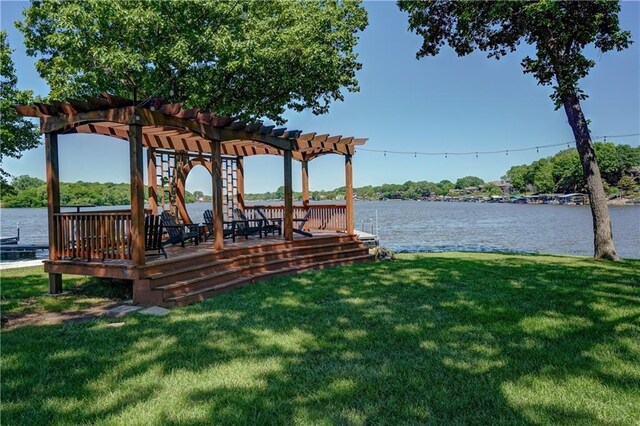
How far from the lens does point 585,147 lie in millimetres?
10531

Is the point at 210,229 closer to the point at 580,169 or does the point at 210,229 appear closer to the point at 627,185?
the point at 580,169

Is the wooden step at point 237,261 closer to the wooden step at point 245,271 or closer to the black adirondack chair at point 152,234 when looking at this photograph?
the wooden step at point 245,271

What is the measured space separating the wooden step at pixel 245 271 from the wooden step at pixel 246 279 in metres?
0.09

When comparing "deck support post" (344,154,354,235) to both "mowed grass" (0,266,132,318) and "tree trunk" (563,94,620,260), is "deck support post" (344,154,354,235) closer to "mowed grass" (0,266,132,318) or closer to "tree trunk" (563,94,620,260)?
"tree trunk" (563,94,620,260)

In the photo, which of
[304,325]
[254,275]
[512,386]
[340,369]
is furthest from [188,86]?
[512,386]

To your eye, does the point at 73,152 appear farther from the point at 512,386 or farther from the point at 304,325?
the point at 512,386

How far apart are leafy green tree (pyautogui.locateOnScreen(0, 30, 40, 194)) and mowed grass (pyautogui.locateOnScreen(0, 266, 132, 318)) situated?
5.84 meters

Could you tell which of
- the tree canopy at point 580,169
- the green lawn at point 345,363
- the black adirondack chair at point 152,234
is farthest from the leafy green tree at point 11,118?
the tree canopy at point 580,169

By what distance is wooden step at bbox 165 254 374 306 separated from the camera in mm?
5861

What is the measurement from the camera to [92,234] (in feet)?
20.9

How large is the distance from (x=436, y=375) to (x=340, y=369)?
75cm

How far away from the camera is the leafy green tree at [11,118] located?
455 inches

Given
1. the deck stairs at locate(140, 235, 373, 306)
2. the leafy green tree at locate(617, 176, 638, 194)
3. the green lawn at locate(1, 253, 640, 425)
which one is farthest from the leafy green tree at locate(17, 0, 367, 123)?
the leafy green tree at locate(617, 176, 638, 194)

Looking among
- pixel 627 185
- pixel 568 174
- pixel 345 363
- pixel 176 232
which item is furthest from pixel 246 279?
pixel 627 185
